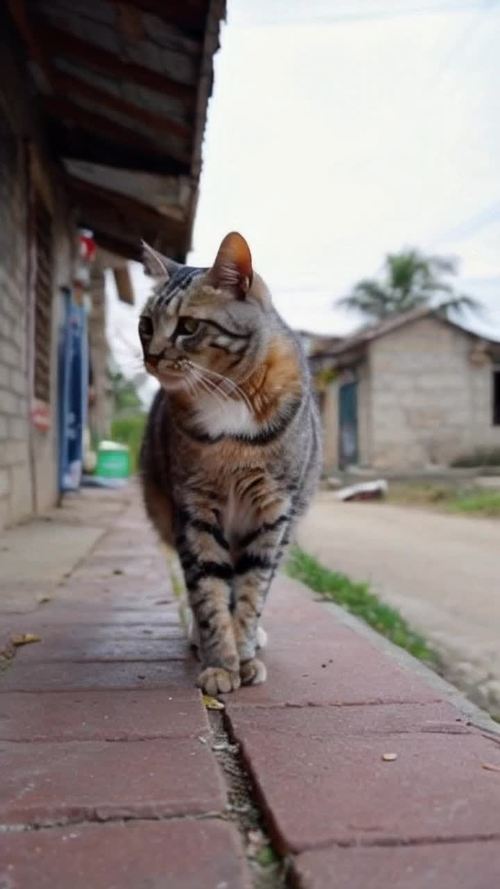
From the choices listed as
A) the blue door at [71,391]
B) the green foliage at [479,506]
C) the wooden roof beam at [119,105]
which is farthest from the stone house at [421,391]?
the wooden roof beam at [119,105]

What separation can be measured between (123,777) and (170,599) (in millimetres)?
1691

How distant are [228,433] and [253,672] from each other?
0.56 metres

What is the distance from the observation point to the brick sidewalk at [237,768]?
1.00 meters

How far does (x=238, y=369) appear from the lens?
2.09m

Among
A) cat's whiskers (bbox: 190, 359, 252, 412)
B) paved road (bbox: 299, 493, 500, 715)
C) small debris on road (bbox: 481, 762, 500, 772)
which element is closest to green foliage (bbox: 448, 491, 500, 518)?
paved road (bbox: 299, 493, 500, 715)

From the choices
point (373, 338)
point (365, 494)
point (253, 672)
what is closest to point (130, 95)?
point (253, 672)

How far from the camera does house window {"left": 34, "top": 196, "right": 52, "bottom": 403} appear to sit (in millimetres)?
6176

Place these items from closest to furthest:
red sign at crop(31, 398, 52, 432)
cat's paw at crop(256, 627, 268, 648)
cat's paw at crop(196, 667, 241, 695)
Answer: cat's paw at crop(196, 667, 241, 695), cat's paw at crop(256, 627, 268, 648), red sign at crop(31, 398, 52, 432)

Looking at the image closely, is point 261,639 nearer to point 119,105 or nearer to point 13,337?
point 13,337

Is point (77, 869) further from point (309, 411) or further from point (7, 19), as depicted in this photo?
point (7, 19)

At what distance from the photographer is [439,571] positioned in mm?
4996

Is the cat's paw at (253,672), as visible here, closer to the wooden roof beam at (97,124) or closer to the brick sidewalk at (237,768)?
the brick sidewalk at (237,768)

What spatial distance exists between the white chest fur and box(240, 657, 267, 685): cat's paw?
0.54m

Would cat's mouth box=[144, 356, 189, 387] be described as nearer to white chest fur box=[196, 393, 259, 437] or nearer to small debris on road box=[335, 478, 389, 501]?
white chest fur box=[196, 393, 259, 437]
